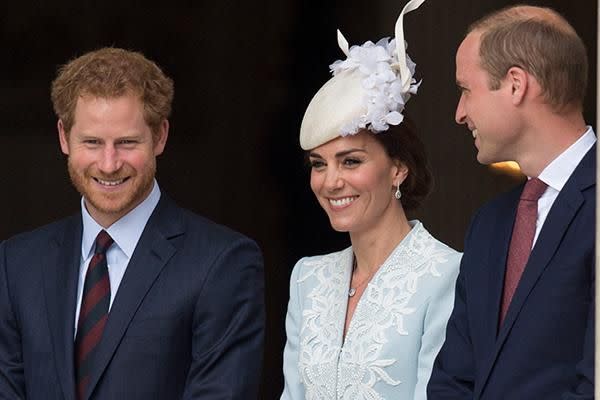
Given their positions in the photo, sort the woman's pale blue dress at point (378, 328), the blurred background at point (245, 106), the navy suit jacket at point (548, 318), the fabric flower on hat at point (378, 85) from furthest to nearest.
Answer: the blurred background at point (245, 106) → the fabric flower on hat at point (378, 85) → the woman's pale blue dress at point (378, 328) → the navy suit jacket at point (548, 318)

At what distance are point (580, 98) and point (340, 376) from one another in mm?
1072

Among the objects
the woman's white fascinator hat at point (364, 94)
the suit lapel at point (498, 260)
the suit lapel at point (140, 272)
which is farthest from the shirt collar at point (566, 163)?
the suit lapel at point (140, 272)

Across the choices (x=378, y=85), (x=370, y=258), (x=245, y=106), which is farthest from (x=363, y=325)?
(x=245, y=106)

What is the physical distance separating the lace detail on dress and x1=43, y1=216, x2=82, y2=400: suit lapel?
2.09 ft

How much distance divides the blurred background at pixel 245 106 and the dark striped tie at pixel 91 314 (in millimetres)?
2569

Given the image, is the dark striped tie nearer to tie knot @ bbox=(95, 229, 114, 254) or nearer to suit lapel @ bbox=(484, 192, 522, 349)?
tie knot @ bbox=(95, 229, 114, 254)

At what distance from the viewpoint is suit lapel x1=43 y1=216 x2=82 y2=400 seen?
15.7 feet

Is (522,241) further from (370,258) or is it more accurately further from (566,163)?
(370,258)

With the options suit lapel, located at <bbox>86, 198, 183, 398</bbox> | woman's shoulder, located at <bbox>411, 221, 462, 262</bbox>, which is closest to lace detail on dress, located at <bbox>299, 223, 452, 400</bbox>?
woman's shoulder, located at <bbox>411, 221, 462, 262</bbox>

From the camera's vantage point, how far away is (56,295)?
4910 mm

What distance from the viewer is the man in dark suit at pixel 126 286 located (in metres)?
4.77

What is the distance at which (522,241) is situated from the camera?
4344 millimetres

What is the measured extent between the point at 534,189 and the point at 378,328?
709 mm

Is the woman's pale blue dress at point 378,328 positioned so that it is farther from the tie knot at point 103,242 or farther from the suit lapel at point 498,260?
the tie knot at point 103,242
